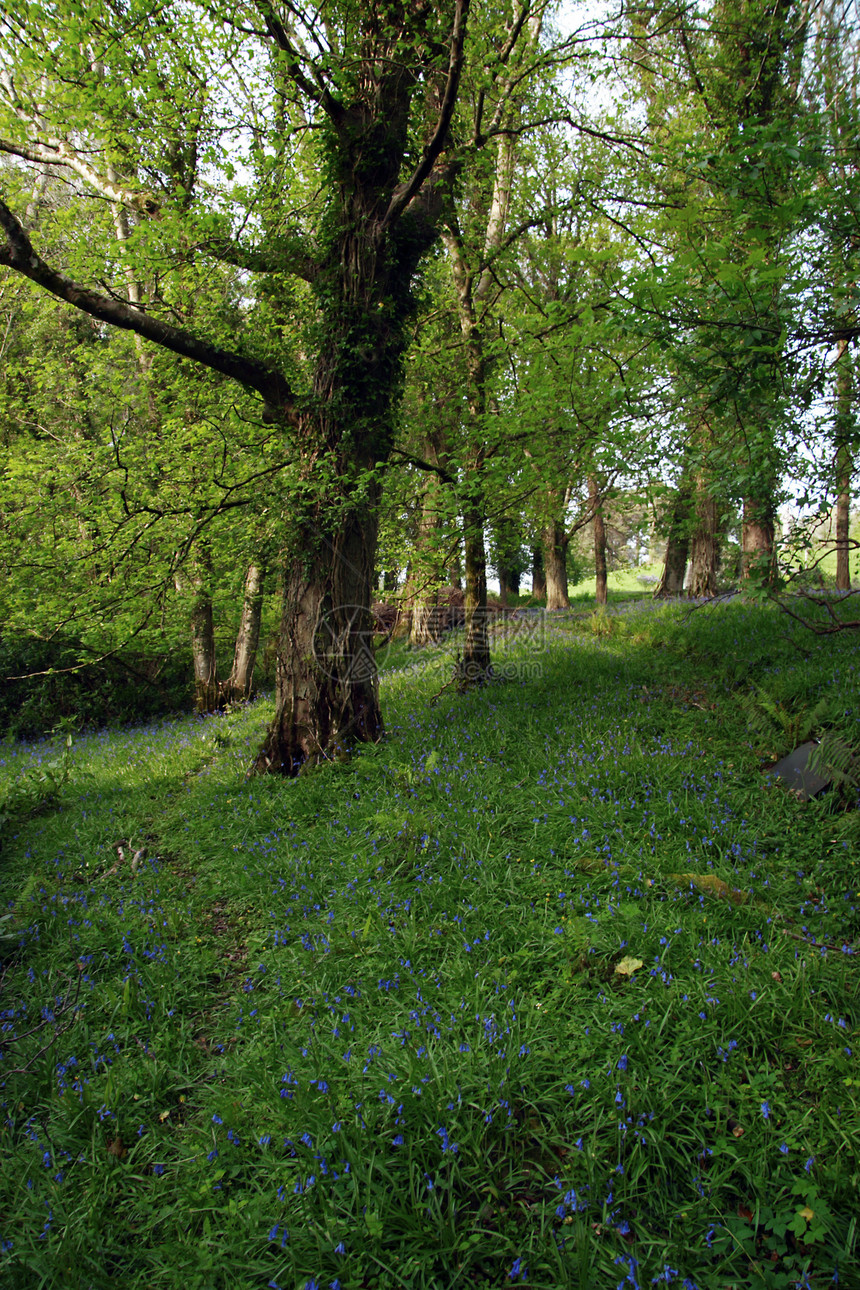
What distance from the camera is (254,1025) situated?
3299 mm

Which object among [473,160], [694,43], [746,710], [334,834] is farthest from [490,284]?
[334,834]

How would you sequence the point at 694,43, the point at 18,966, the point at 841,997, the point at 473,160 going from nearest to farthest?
the point at 841,997, the point at 18,966, the point at 473,160, the point at 694,43

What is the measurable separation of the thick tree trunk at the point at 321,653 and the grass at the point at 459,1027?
739 mm

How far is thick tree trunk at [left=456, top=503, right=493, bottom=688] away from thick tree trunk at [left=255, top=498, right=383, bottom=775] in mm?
2422

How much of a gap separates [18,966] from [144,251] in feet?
22.3

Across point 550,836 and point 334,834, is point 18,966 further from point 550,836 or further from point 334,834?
point 550,836

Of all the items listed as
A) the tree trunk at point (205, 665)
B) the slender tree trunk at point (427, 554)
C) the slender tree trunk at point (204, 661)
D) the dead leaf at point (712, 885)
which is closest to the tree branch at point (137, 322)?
the slender tree trunk at point (427, 554)

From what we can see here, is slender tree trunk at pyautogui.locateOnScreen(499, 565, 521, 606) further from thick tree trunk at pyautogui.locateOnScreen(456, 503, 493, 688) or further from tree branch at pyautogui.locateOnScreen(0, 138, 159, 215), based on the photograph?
tree branch at pyautogui.locateOnScreen(0, 138, 159, 215)

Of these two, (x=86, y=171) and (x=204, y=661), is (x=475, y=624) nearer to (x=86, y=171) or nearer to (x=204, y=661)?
(x=204, y=661)

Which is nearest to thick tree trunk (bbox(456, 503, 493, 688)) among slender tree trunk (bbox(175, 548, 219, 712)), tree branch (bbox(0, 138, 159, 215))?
tree branch (bbox(0, 138, 159, 215))

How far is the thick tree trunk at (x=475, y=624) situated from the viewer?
352 inches

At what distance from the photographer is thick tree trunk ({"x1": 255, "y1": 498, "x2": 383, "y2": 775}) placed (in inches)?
261

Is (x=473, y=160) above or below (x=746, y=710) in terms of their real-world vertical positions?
above

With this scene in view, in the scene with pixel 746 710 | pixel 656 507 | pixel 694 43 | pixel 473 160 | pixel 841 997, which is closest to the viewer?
pixel 841 997
